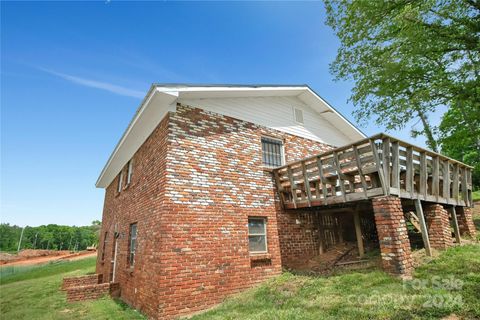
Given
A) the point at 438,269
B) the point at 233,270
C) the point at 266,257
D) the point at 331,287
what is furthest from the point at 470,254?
the point at 233,270

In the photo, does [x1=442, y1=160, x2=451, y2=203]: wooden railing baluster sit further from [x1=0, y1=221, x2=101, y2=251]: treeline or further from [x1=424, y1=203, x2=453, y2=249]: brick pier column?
[x1=0, y1=221, x2=101, y2=251]: treeline

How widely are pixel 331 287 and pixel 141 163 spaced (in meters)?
7.76

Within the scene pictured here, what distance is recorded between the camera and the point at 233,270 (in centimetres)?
748

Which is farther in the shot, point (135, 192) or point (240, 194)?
point (135, 192)

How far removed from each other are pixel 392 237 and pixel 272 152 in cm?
→ 521

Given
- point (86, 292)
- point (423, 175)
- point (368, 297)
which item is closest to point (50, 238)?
point (86, 292)

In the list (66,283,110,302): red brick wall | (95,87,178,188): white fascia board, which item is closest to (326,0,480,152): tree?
(95,87,178,188): white fascia board

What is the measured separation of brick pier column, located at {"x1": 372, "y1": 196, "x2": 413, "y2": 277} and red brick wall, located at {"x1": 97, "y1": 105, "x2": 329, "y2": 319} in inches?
134

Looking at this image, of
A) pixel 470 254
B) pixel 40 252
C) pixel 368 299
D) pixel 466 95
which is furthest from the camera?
pixel 40 252

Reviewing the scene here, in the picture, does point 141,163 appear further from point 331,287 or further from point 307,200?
point 331,287

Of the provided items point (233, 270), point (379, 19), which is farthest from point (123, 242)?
point (379, 19)

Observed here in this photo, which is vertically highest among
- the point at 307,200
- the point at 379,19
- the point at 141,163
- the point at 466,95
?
the point at 379,19

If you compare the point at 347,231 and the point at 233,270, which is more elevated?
the point at 347,231

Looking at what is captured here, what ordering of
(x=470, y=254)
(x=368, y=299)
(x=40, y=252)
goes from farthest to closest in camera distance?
(x=40, y=252), (x=470, y=254), (x=368, y=299)
